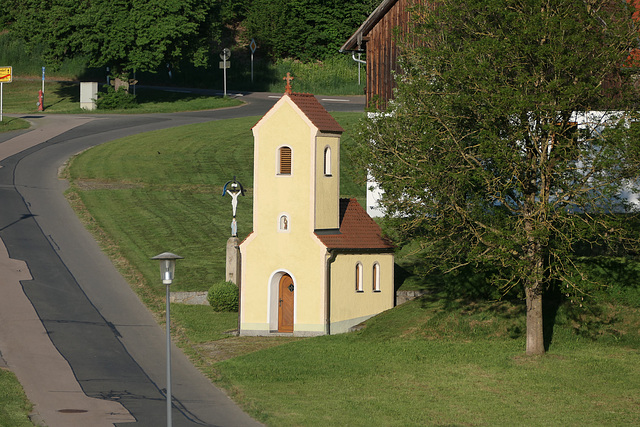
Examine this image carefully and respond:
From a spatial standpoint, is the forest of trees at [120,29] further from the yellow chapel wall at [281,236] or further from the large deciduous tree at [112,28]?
the yellow chapel wall at [281,236]

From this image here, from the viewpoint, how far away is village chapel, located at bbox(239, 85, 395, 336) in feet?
106

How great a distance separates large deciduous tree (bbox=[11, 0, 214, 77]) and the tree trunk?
4494cm

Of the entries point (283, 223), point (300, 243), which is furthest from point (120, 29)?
point (300, 243)

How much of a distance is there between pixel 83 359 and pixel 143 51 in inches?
1676

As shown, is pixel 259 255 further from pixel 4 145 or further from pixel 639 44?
pixel 4 145

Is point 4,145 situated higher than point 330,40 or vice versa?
point 330,40

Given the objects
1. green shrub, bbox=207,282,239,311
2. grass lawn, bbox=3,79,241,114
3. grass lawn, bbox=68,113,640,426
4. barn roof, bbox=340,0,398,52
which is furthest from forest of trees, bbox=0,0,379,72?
green shrub, bbox=207,282,239,311

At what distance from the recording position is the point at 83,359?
93.1 feet

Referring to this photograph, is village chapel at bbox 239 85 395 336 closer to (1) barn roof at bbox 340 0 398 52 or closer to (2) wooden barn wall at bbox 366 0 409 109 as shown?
(2) wooden barn wall at bbox 366 0 409 109

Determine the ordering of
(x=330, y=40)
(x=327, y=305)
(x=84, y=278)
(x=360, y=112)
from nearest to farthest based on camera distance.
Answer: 1. (x=327, y=305)
2. (x=84, y=278)
3. (x=360, y=112)
4. (x=330, y=40)

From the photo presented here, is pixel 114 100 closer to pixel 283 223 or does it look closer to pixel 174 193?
pixel 174 193

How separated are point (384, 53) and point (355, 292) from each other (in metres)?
15.6

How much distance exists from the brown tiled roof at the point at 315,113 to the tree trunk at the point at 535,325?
373 inches

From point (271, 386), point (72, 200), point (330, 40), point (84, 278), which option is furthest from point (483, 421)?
point (330, 40)
